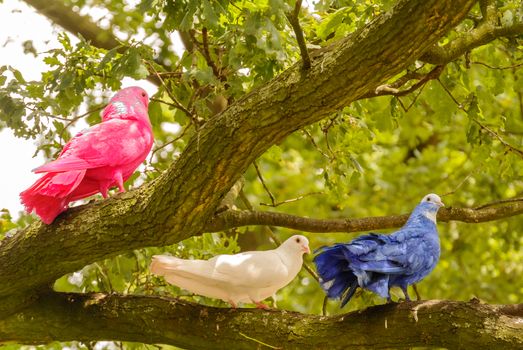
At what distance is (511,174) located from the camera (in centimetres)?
557

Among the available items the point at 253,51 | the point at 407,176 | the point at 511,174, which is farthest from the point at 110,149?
the point at 407,176

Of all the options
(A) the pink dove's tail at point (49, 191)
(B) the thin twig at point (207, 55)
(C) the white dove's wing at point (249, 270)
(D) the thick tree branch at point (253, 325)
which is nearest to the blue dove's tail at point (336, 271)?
(D) the thick tree branch at point (253, 325)

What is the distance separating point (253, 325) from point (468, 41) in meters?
1.84

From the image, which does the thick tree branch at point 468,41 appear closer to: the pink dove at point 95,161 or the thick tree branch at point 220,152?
the thick tree branch at point 220,152

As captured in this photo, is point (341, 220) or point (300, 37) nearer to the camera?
point (300, 37)

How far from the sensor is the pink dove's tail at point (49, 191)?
3975 mm

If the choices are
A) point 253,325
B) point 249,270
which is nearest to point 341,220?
point 249,270

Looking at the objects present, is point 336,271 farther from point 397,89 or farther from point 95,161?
point 397,89

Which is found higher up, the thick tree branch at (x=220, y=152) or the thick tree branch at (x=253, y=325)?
the thick tree branch at (x=220, y=152)

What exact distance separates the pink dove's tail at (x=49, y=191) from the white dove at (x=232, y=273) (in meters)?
0.56

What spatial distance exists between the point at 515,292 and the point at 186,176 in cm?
778

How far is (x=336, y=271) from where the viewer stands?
3.67 metres

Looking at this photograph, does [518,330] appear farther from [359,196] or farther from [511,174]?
[359,196]

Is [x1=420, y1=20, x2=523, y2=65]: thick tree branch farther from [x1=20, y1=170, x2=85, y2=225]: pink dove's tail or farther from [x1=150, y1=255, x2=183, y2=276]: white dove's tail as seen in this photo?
[x1=20, y1=170, x2=85, y2=225]: pink dove's tail
